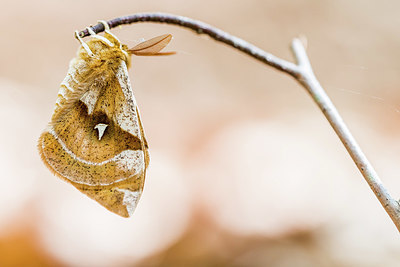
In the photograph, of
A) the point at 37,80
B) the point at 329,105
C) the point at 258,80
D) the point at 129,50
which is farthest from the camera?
the point at 258,80

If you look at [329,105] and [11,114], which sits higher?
[11,114]

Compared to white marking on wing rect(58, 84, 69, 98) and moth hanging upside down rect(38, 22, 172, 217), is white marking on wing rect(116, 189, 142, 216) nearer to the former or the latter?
moth hanging upside down rect(38, 22, 172, 217)

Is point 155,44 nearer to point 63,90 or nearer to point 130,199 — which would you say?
point 63,90

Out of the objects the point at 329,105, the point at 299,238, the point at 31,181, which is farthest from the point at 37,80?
the point at 329,105

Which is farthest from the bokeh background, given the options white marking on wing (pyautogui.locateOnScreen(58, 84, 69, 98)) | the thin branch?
white marking on wing (pyautogui.locateOnScreen(58, 84, 69, 98))

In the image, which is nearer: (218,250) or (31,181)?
(218,250)

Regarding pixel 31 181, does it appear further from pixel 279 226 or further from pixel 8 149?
pixel 279 226
